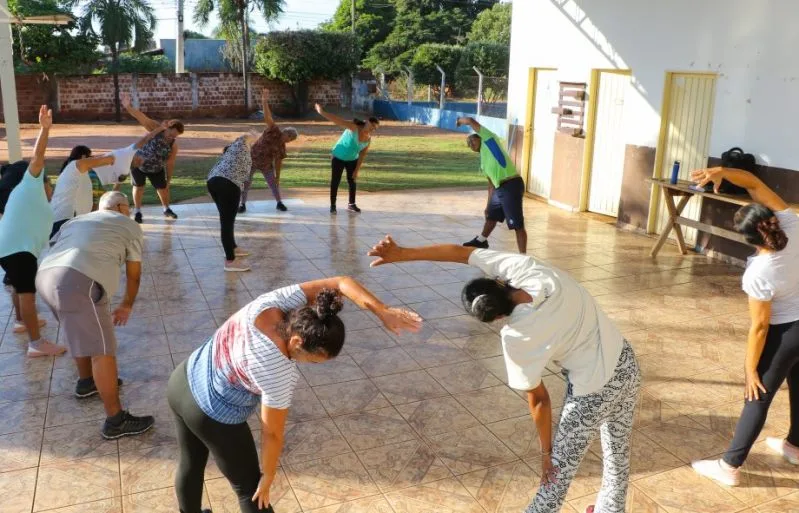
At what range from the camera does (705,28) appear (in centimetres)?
809

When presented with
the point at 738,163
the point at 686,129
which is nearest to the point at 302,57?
the point at 686,129

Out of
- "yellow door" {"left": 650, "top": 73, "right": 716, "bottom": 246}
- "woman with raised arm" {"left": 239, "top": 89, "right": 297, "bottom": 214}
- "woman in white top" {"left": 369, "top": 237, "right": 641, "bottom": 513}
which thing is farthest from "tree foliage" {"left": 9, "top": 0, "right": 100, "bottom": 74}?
"woman in white top" {"left": 369, "top": 237, "right": 641, "bottom": 513}

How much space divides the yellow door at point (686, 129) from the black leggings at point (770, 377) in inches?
208

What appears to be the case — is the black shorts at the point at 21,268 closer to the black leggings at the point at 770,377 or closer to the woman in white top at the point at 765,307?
the woman in white top at the point at 765,307

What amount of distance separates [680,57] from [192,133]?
1762 cm

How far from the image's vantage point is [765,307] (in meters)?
3.34

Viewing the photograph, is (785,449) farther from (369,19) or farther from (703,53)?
(369,19)

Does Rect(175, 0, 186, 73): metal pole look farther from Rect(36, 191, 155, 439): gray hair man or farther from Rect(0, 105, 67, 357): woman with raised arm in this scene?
Rect(36, 191, 155, 439): gray hair man

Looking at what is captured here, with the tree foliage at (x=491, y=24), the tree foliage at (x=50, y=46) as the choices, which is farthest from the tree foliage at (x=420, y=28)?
the tree foliage at (x=50, y=46)

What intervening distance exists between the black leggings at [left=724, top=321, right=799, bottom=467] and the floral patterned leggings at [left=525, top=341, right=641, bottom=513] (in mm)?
965

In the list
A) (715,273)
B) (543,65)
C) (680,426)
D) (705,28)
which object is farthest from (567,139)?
(680,426)

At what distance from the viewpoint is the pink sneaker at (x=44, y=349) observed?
17.2 ft

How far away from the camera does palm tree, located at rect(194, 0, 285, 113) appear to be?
28641mm

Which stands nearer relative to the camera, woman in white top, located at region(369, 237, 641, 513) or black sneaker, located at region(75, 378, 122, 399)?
woman in white top, located at region(369, 237, 641, 513)
